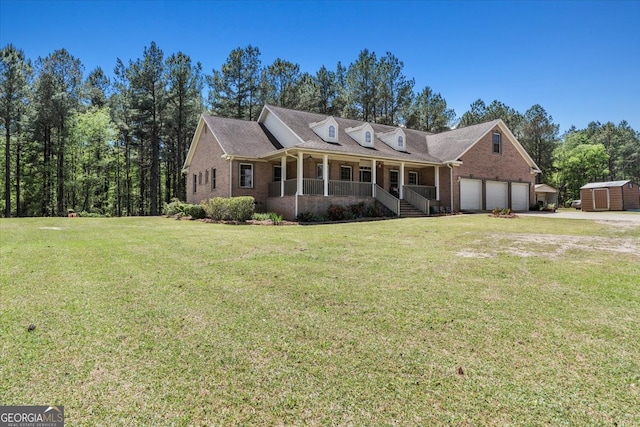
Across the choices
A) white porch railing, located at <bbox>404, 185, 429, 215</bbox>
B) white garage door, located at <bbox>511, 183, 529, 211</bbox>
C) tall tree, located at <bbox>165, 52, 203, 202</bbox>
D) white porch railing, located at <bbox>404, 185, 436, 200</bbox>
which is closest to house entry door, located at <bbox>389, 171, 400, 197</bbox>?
white porch railing, located at <bbox>404, 185, 436, 200</bbox>

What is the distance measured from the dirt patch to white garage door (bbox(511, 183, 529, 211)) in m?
18.4

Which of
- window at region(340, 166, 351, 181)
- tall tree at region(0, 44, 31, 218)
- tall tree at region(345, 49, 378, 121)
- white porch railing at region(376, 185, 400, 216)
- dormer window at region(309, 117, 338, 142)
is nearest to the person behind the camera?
white porch railing at region(376, 185, 400, 216)

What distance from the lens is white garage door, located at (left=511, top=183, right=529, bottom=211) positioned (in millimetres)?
28266

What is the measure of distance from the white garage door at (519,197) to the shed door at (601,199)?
5.15 meters

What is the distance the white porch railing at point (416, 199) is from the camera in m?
22.5

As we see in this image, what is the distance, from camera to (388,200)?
70.9 ft

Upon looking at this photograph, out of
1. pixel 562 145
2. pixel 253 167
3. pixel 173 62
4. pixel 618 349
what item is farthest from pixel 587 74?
pixel 562 145

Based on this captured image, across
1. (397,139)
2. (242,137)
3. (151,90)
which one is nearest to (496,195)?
(397,139)

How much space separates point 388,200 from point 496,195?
36.0 feet

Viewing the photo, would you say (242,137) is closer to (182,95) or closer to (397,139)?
(397,139)

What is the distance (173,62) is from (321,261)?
35.4 m

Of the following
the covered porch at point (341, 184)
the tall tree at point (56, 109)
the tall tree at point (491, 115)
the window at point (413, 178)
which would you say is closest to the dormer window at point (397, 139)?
the covered porch at point (341, 184)

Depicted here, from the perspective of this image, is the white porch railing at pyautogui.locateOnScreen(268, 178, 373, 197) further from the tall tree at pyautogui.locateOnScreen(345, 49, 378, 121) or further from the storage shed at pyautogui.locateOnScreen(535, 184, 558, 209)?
the storage shed at pyautogui.locateOnScreen(535, 184, 558, 209)

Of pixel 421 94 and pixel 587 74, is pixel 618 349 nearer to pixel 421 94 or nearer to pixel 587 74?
pixel 587 74
